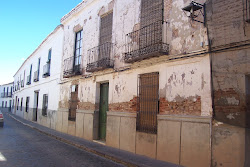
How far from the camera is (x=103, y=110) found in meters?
10.1

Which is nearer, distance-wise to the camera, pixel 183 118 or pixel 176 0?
pixel 183 118

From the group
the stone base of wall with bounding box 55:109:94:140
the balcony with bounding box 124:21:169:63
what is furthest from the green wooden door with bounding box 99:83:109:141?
the balcony with bounding box 124:21:169:63

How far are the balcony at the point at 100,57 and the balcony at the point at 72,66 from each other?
1.06 meters

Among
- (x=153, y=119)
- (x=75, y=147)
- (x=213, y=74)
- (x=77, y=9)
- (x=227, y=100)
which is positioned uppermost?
(x=77, y=9)

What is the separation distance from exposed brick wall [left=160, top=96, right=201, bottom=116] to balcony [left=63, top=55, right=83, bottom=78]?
6.07 meters

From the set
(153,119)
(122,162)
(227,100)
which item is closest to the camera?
(227,100)

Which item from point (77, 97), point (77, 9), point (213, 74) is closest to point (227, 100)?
point (213, 74)

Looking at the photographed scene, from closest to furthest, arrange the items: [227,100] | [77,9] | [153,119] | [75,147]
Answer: [227,100]
[153,119]
[75,147]
[77,9]

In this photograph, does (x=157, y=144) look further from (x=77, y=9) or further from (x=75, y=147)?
(x=77, y=9)

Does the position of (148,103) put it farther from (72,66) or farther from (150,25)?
(72,66)

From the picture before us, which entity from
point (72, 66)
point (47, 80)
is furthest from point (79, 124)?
point (47, 80)

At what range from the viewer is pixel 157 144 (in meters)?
6.58

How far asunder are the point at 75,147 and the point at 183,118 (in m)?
4.84

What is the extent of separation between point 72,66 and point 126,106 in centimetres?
571
